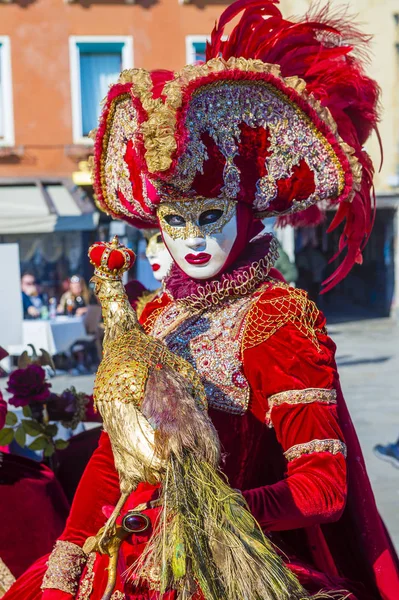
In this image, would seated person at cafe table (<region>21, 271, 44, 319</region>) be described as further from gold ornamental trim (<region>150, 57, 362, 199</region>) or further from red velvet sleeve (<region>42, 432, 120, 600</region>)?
gold ornamental trim (<region>150, 57, 362, 199</region>)

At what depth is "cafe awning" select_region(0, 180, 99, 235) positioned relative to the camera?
13.3 meters

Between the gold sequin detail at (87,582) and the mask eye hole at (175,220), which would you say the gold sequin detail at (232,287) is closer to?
the mask eye hole at (175,220)

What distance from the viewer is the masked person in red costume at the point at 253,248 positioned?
1.92 metres

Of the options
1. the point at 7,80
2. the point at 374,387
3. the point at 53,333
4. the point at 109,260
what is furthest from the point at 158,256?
the point at 7,80

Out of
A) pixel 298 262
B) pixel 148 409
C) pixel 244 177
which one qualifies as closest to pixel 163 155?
pixel 244 177

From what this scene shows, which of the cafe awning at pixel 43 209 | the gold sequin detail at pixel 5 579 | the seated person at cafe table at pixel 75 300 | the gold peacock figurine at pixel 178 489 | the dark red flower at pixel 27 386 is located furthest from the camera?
the cafe awning at pixel 43 209

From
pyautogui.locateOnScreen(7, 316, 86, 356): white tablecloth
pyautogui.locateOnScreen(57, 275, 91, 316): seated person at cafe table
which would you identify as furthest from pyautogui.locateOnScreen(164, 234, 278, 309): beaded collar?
pyautogui.locateOnScreen(57, 275, 91, 316): seated person at cafe table

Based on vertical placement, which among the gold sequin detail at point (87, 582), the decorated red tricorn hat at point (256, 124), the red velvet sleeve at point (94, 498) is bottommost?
the gold sequin detail at point (87, 582)

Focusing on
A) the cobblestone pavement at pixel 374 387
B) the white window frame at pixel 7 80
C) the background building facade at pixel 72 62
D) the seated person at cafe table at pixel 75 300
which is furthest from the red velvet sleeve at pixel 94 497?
the white window frame at pixel 7 80

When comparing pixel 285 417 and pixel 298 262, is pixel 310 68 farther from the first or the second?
pixel 298 262

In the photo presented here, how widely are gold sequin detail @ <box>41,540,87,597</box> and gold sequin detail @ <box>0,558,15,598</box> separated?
24.7 inches

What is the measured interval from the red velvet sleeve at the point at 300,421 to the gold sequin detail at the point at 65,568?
449 mm

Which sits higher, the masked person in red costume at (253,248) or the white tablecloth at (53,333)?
the masked person in red costume at (253,248)

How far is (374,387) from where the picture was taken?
29.7ft
